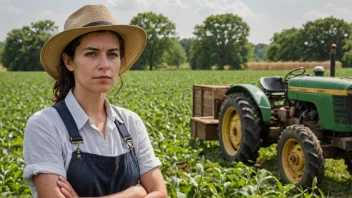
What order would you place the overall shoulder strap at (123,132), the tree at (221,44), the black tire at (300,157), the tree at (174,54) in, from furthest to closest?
the tree at (174,54) < the tree at (221,44) < the black tire at (300,157) < the overall shoulder strap at (123,132)

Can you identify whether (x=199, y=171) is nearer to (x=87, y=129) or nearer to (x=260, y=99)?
(x=260, y=99)

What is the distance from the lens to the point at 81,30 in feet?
6.66

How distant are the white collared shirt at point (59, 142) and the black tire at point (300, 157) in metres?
2.99

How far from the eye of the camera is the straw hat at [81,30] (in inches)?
Answer: 81.4

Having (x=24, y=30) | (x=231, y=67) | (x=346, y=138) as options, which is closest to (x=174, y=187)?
(x=346, y=138)

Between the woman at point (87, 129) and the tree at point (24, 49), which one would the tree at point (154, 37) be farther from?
the woman at point (87, 129)

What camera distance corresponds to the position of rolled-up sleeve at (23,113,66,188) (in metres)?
1.91

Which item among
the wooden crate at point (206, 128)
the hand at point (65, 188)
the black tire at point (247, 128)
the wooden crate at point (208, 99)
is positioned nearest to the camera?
the hand at point (65, 188)

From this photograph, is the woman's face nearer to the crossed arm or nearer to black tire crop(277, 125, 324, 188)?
the crossed arm

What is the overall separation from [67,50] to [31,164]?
58cm

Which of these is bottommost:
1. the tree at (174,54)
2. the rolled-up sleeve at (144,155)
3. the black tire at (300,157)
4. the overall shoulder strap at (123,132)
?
the black tire at (300,157)

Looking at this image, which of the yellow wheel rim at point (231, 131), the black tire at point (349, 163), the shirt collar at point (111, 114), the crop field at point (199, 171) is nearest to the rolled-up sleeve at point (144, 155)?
the shirt collar at point (111, 114)

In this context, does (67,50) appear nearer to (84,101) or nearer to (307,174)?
(84,101)

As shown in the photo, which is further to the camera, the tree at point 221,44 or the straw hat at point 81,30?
the tree at point 221,44
